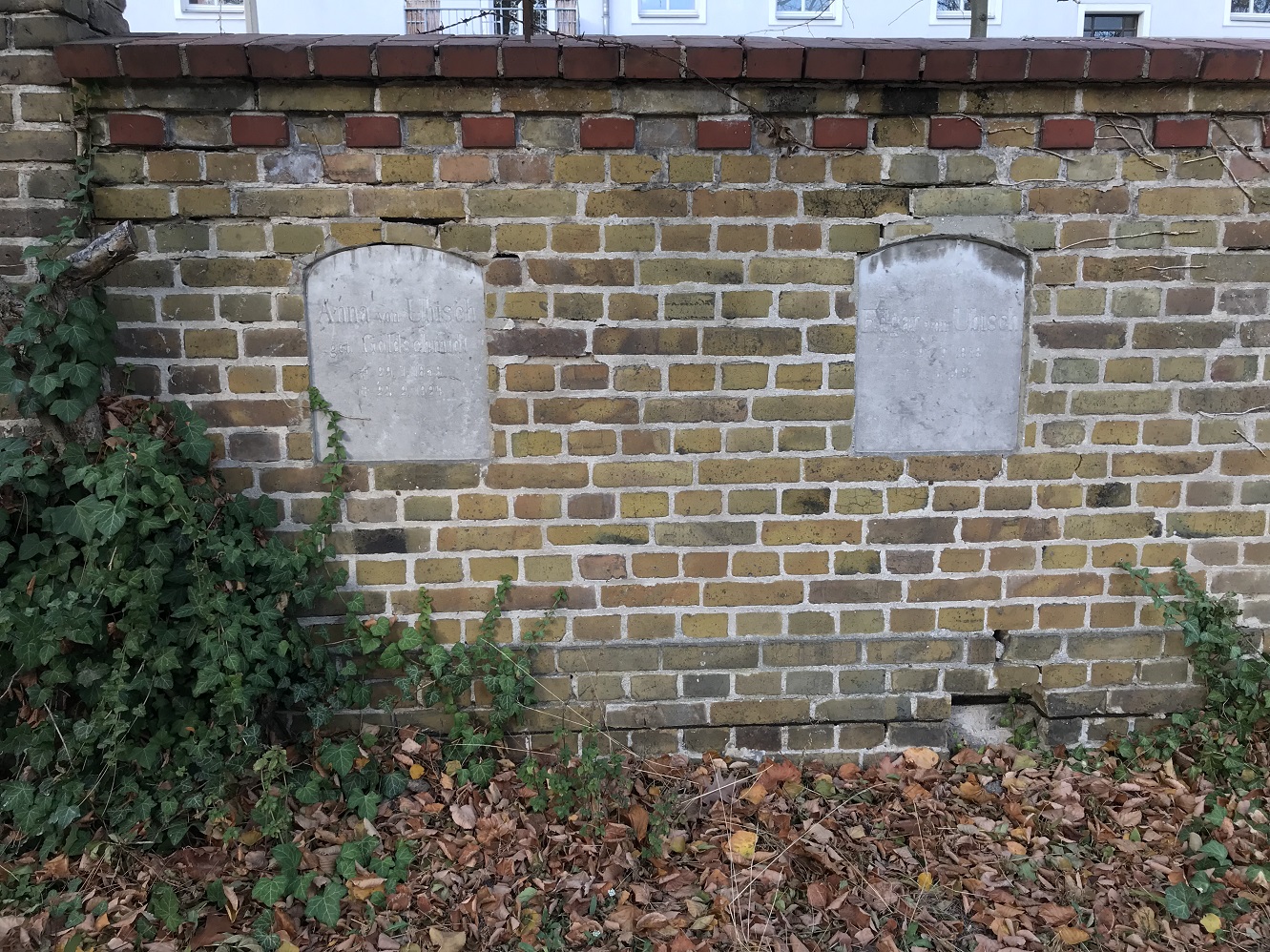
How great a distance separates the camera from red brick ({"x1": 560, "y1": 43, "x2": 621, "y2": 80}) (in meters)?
2.74

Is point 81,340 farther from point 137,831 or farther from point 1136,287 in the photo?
point 1136,287

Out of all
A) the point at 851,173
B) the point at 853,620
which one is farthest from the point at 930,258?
the point at 853,620

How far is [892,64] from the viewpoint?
9.16ft

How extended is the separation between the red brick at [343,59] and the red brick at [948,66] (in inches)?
70.7

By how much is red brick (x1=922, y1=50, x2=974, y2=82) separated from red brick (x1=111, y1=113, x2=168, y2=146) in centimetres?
251

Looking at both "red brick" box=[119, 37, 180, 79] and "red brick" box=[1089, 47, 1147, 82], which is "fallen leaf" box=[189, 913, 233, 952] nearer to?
"red brick" box=[119, 37, 180, 79]

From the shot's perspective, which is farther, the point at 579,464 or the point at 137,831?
the point at 579,464

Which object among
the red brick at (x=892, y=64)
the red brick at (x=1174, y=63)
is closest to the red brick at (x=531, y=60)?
the red brick at (x=892, y=64)

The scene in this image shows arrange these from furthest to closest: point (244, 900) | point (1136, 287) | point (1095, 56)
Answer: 1. point (1136, 287)
2. point (1095, 56)
3. point (244, 900)

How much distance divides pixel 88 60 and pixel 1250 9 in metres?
16.5

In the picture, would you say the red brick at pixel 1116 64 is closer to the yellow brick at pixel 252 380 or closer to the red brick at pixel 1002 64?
the red brick at pixel 1002 64

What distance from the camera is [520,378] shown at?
9.73ft

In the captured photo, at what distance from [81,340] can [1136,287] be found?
11.5 feet

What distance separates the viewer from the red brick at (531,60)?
2736 millimetres
